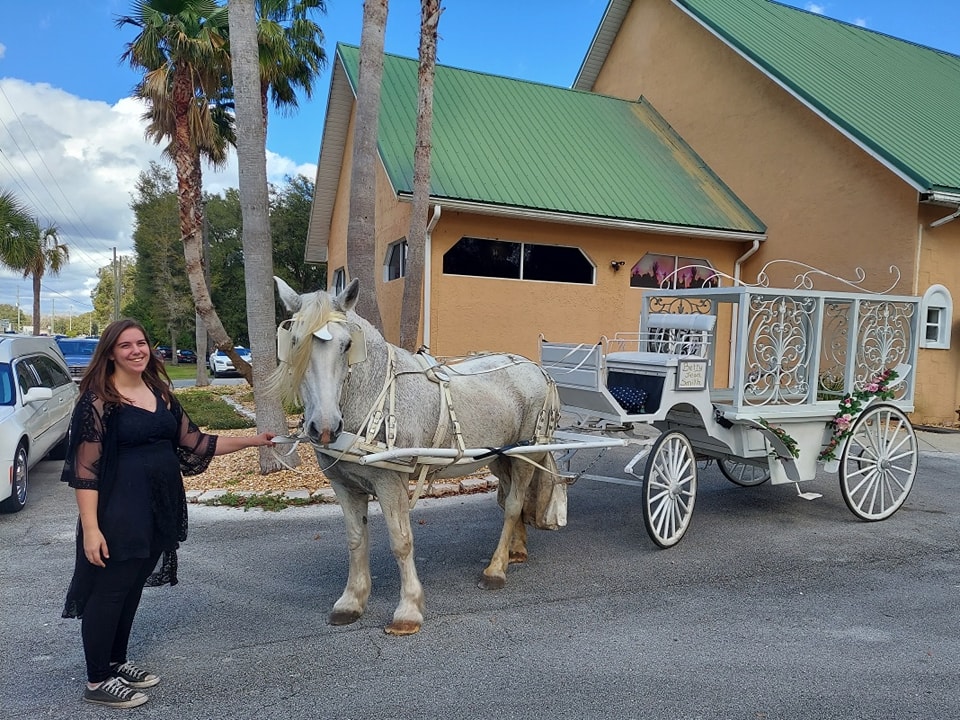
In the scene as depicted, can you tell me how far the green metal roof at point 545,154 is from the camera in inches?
484

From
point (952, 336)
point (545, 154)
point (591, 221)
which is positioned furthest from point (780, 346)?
point (545, 154)

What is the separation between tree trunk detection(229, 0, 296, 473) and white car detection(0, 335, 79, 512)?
1.95 m

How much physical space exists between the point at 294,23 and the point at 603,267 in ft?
33.6

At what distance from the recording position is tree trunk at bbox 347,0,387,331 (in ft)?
26.6

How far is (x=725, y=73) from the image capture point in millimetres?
15133

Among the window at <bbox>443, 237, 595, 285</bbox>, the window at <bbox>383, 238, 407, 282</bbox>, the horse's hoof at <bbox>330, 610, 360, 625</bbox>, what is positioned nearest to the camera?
the horse's hoof at <bbox>330, 610, 360, 625</bbox>

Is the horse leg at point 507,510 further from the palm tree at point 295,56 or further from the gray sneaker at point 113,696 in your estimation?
the palm tree at point 295,56

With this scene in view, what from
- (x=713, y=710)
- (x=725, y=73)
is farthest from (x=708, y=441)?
(x=725, y=73)

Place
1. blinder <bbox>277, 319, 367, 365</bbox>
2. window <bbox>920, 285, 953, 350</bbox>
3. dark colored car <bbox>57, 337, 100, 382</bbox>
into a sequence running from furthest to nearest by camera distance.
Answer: dark colored car <bbox>57, 337, 100, 382</bbox> → window <bbox>920, 285, 953, 350</bbox> → blinder <bbox>277, 319, 367, 365</bbox>

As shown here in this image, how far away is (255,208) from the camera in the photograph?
24.1ft

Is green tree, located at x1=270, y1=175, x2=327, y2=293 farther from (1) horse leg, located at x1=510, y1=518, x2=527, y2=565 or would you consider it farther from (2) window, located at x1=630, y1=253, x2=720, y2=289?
(1) horse leg, located at x1=510, y1=518, x2=527, y2=565

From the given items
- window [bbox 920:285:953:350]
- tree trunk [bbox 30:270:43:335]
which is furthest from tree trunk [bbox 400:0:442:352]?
tree trunk [bbox 30:270:43:335]

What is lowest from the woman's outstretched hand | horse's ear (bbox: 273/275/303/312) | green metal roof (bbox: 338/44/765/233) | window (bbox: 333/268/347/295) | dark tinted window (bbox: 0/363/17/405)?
dark tinted window (bbox: 0/363/17/405)

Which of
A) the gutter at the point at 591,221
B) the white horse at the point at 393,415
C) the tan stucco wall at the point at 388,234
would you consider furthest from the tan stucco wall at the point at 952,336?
the white horse at the point at 393,415
